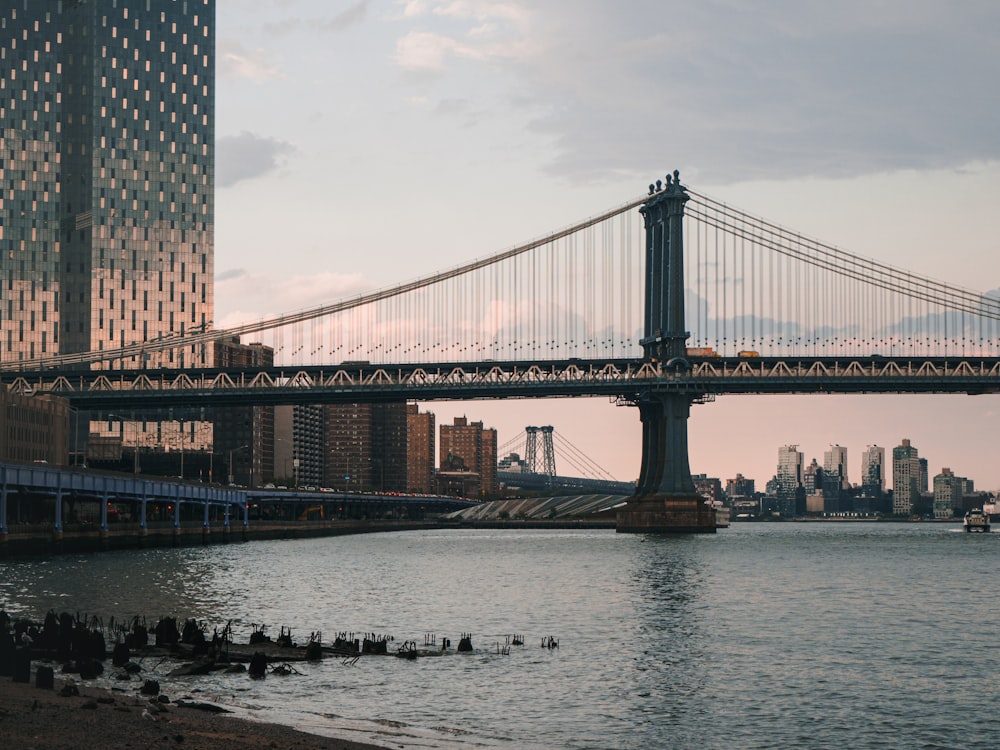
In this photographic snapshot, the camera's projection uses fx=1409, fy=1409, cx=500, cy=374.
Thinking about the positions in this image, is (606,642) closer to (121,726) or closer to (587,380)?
(121,726)

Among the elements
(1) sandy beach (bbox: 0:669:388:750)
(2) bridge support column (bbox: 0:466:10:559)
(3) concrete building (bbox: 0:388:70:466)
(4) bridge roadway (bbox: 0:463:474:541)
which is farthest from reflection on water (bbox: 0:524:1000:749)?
(3) concrete building (bbox: 0:388:70:466)

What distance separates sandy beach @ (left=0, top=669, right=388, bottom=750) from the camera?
2761 centimetres

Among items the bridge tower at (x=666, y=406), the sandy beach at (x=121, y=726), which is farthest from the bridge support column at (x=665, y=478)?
the sandy beach at (x=121, y=726)

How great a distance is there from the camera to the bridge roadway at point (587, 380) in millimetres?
162875

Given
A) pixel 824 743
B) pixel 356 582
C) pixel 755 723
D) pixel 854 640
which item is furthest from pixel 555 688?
pixel 356 582

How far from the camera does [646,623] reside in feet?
201

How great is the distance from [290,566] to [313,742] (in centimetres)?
8037

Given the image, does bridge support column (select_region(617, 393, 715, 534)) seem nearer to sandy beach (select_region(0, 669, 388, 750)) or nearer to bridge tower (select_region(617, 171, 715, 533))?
bridge tower (select_region(617, 171, 715, 533))

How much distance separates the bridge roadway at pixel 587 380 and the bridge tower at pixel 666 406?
2.36 m

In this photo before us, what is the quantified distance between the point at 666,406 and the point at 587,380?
390 inches

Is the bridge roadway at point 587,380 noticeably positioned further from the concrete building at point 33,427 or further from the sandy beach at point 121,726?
the sandy beach at point 121,726

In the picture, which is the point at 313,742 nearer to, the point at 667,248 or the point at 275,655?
the point at 275,655

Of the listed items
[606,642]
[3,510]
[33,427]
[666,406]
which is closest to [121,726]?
[606,642]

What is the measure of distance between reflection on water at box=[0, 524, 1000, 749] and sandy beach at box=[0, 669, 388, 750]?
98.4 inches
